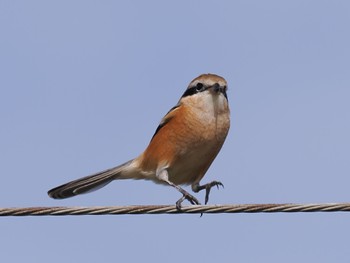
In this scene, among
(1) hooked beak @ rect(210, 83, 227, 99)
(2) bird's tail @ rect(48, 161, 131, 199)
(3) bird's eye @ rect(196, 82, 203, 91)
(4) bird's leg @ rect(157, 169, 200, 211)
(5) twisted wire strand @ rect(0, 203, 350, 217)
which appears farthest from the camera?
(2) bird's tail @ rect(48, 161, 131, 199)

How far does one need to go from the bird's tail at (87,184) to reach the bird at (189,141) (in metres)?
0.01

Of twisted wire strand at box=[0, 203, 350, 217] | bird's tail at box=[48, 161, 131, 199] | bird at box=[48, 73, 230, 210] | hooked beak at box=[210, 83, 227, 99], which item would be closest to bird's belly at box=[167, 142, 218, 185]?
bird at box=[48, 73, 230, 210]

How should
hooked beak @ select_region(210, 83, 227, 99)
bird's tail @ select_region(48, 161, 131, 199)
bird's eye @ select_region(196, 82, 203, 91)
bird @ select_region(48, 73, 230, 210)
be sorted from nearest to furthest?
bird @ select_region(48, 73, 230, 210), hooked beak @ select_region(210, 83, 227, 99), bird's eye @ select_region(196, 82, 203, 91), bird's tail @ select_region(48, 161, 131, 199)

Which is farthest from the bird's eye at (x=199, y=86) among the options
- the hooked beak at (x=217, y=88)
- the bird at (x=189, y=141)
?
the hooked beak at (x=217, y=88)

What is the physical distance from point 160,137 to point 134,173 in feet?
1.83

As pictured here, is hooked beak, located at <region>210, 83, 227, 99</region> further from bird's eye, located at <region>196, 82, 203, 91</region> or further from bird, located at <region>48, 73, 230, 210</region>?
bird's eye, located at <region>196, 82, 203, 91</region>

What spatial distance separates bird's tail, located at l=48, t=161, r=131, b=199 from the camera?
8984mm

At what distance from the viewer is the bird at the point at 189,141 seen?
8.46 meters

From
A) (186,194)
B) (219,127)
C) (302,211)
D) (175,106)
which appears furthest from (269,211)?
(175,106)

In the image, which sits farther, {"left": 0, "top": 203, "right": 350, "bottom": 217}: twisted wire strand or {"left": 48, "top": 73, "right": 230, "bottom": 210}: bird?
{"left": 48, "top": 73, "right": 230, "bottom": 210}: bird

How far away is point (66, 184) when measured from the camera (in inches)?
354

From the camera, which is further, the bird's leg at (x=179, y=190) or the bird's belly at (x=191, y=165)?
the bird's belly at (x=191, y=165)

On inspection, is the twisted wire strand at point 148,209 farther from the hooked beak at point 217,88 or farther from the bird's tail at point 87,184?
the bird's tail at point 87,184

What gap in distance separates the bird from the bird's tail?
0.01 m
